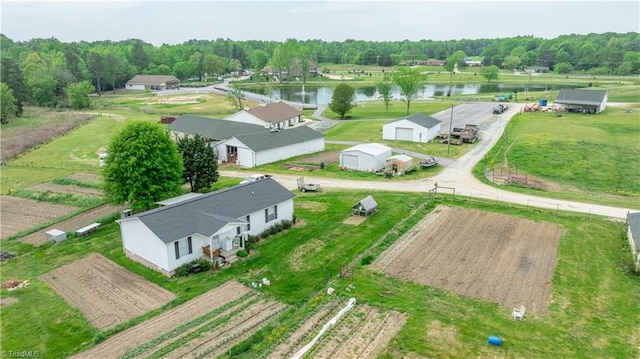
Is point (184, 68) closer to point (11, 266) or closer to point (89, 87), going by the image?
point (89, 87)

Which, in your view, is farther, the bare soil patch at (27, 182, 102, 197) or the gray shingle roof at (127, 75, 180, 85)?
the gray shingle roof at (127, 75, 180, 85)

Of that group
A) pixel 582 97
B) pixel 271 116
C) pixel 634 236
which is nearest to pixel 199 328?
pixel 634 236

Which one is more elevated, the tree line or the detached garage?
the tree line

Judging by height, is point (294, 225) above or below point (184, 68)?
below

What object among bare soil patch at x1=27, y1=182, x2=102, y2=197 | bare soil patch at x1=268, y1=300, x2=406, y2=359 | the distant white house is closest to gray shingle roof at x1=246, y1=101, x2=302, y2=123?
the distant white house

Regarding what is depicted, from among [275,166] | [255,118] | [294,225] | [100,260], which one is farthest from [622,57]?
[100,260]

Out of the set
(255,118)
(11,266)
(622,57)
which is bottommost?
(11,266)

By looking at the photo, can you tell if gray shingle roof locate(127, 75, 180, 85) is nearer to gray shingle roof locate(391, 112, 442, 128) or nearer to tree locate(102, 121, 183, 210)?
gray shingle roof locate(391, 112, 442, 128)
